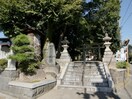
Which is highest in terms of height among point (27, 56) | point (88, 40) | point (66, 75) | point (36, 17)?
point (36, 17)

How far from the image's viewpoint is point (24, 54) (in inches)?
430

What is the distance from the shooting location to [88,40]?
21266 mm

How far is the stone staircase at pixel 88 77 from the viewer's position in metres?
10.7

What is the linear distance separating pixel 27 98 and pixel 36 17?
9310 mm

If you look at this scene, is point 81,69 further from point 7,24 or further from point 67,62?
point 7,24

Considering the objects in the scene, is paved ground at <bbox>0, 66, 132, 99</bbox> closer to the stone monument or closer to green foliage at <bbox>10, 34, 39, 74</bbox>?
green foliage at <bbox>10, 34, 39, 74</bbox>

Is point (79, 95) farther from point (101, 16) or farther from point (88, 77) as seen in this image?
point (101, 16)

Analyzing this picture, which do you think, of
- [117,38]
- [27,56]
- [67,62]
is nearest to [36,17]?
[67,62]

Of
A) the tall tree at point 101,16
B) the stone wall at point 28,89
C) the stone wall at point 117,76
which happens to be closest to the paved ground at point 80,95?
the stone wall at point 28,89

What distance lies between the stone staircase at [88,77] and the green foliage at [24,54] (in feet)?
7.45

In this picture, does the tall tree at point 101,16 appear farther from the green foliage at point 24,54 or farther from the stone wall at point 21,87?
the stone wall at point 21,87

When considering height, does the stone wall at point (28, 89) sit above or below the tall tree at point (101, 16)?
below

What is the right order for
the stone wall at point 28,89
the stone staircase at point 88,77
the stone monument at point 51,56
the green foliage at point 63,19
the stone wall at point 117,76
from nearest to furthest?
the stone wall at point 28,89
the stone staircase at point 88,77
the stone wall at point 117,76
the stone monument at point 51,56
the green foliage at point 63,19

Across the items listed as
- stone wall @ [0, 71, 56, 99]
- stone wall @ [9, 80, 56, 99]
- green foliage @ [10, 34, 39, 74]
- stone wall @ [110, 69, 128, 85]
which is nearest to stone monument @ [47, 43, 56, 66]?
green foliage @ [10, 34, 39, 74]
